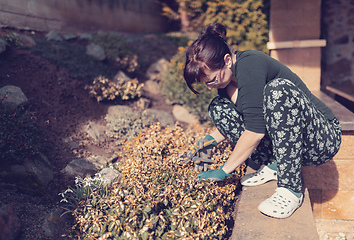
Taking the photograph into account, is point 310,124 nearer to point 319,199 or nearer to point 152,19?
point 319,199

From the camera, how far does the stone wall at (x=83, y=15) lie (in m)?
4.79

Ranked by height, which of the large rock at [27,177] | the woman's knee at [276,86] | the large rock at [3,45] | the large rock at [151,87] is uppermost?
the large rock at [3,45]

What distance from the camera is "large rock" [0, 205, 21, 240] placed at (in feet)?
5.85

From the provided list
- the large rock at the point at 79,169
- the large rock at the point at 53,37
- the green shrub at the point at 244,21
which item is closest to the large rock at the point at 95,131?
the large rock at the point at 79,169

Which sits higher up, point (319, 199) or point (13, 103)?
point (13, 103)

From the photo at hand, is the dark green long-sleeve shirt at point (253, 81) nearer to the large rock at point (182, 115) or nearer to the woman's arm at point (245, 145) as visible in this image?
the woman's arm at point (245, 145)

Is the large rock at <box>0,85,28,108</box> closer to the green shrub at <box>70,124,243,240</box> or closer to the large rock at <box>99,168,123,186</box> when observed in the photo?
the large rock at <box>99,168,123,186</box>

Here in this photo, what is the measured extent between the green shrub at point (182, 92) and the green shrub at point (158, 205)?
1.70m

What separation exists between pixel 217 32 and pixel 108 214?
154 centimetres

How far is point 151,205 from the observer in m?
1.99

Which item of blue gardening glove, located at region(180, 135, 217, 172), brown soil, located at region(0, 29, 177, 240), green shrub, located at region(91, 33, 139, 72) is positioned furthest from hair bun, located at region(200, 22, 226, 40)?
green shrub, located at region(91, 33, 139, 72)

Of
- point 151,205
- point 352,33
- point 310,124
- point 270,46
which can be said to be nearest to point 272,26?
point 270,46

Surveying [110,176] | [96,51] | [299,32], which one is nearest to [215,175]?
[110,176]

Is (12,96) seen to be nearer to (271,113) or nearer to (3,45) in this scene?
(3,45)
